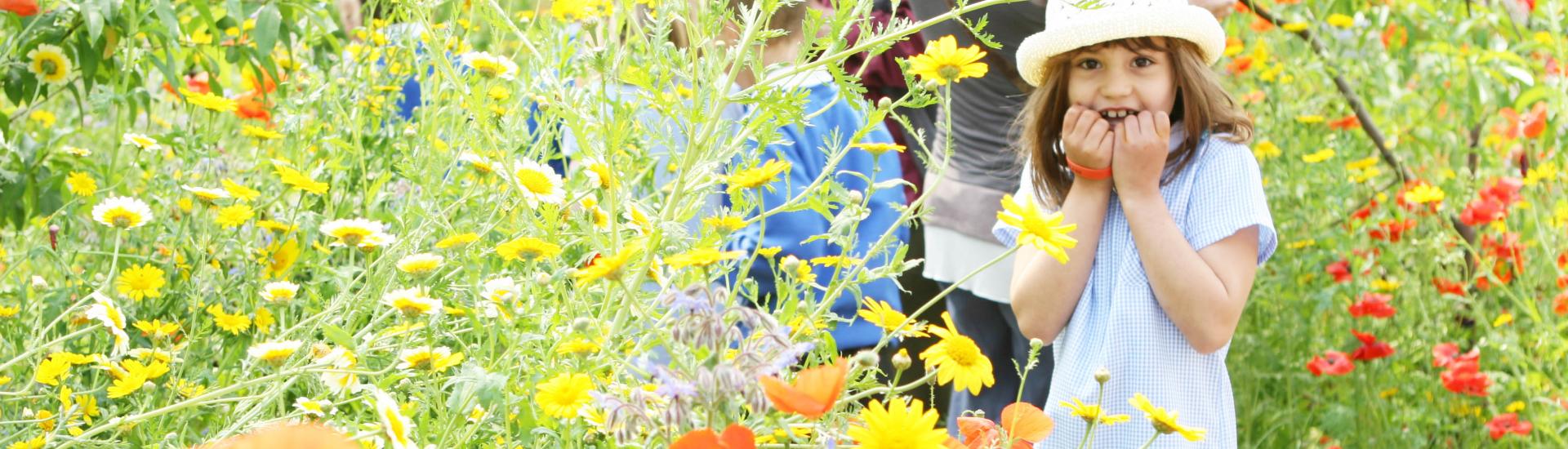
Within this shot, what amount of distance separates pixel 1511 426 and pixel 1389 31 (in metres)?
1.04

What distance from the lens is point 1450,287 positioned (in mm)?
2834

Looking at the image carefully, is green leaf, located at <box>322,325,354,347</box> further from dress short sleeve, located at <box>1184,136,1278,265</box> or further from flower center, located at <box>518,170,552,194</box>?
dress short sleeve, located at <box>1184,136,1278,265</box>

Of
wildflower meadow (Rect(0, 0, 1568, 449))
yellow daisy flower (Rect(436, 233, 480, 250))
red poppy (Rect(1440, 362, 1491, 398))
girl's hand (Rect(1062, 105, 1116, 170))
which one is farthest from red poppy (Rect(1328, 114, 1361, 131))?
yellow daisy flower (Rect(436, 233, 480, 250))

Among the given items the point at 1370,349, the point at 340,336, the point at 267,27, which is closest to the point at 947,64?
the point at 340,336

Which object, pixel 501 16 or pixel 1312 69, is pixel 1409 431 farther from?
pixel 501 16

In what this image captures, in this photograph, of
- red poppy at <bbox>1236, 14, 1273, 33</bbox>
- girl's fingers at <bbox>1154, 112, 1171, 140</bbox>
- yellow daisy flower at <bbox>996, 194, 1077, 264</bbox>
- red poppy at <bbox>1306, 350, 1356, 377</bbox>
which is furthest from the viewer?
red poppy at <bbox>1236, 14, 1273, 33</bbox>

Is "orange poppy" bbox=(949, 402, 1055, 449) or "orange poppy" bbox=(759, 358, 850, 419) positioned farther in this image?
"orange poppy" bbox=(949, 402, 1055, 449)

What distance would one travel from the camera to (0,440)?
1354 mm

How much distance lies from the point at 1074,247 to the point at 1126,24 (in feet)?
0.86

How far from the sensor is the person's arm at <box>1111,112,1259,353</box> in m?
1.69

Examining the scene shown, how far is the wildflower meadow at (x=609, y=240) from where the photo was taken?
115 centimetres

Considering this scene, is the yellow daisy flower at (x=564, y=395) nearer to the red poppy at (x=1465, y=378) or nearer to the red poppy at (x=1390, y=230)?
the red poppy at (x=1465, y=378)

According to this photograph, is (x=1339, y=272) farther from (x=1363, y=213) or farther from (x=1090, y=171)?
(x=1090, y=171)

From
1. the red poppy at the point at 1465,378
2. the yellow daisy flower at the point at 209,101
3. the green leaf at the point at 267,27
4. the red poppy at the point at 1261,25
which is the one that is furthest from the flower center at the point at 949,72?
the red poppy at the point at 1261,25
